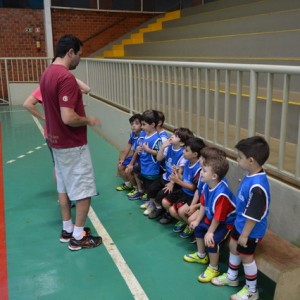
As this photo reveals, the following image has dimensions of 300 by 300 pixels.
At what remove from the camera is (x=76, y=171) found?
126 inches

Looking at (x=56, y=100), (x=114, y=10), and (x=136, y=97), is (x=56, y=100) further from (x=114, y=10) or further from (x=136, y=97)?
(x=114, y=10)

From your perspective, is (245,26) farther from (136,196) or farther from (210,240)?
(210,240)

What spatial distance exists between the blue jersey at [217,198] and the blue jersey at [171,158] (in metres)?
0.69

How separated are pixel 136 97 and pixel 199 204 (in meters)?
2.80

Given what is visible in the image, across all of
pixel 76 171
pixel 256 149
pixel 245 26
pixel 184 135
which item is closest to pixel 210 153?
pixel 256 149

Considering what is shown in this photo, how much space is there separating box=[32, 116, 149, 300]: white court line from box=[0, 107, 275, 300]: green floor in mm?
34

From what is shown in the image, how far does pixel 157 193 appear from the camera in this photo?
3.89m

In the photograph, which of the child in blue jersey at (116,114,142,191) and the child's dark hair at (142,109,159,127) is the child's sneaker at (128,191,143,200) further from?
the child's dark hair at (142,109,159,127)

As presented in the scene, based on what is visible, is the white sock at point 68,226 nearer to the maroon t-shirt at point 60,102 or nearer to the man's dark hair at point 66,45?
the maroon t-shirt at point 60,102

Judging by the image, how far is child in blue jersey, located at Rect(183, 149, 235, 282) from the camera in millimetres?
2744

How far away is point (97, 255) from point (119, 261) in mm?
236

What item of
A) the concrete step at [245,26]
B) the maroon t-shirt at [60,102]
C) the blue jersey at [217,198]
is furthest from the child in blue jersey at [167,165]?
the concrete step at [245,26]

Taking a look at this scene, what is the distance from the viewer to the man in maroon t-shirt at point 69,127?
2957 mm

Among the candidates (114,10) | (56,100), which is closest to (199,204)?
(56,100)
